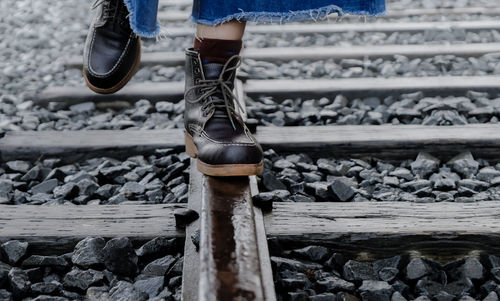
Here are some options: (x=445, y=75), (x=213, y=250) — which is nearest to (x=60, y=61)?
(x=445, y=75)

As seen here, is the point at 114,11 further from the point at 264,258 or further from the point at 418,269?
the point at 418,269

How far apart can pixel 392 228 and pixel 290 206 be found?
0.28 m

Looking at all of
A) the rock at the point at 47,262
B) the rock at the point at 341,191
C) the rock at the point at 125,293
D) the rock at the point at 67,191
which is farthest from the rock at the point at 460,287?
the rock at the point at 67,191

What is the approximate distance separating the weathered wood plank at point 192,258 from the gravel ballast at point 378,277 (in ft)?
0.64

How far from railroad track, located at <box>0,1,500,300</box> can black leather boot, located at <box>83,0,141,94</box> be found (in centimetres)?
30

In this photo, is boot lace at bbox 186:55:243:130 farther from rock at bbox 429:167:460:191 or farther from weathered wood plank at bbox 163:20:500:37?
weathered wood plank at bbox 163:20:500:37

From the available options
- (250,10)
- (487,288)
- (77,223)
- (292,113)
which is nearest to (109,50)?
(250,10)

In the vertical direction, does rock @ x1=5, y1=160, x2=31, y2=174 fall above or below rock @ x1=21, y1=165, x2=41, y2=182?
above

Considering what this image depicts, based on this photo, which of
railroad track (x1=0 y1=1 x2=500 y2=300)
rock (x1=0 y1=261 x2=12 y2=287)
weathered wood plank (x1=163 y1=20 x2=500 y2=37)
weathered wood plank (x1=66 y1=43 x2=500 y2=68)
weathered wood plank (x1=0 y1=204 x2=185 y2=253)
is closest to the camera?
railroad track (x1=0 y1=1 x2=500 y2=300)

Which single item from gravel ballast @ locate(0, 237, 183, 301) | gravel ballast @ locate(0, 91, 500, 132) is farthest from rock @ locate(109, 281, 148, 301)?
gravel ballast @ locate(0, 91, 500, 132)

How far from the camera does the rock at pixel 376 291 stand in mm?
1528

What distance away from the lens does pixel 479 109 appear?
268 centimetres

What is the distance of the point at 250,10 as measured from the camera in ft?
6.18

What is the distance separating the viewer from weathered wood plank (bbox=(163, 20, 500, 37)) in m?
4.05
